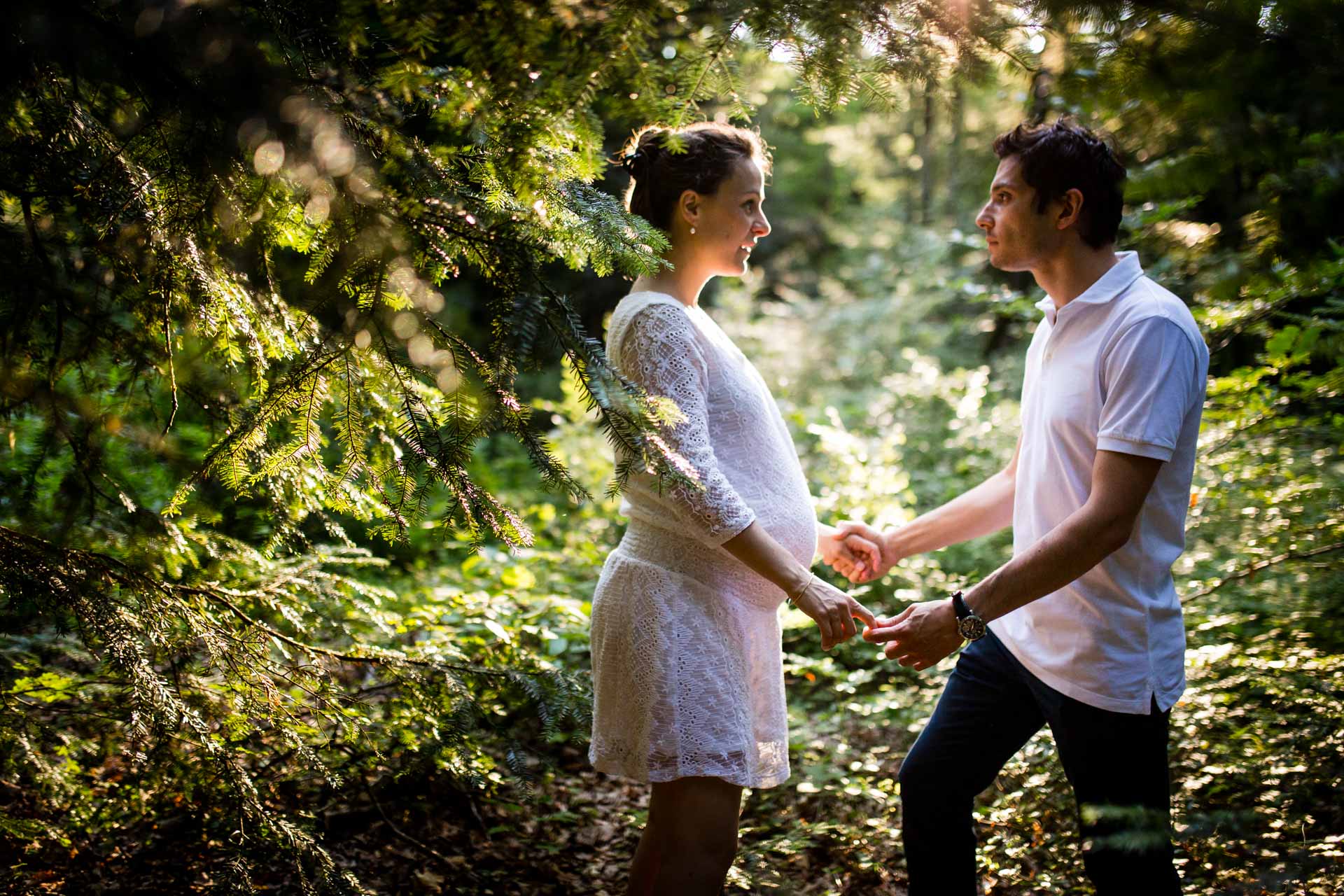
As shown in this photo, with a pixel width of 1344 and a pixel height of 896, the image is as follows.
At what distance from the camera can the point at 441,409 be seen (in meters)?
1.68

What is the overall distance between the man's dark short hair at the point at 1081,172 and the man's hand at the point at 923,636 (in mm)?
1022

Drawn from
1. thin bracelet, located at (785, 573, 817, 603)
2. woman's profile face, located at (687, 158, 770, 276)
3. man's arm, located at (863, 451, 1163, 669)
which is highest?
woman's profile face, located at (687, 158, 770, 276)

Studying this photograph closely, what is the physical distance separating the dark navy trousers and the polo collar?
0.92 m

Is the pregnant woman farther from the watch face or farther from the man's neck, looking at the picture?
the man's neck

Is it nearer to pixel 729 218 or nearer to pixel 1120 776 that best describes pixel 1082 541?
pixel 1120 776

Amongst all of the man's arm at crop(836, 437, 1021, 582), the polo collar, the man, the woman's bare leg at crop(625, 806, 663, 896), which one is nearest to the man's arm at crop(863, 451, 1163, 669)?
the man

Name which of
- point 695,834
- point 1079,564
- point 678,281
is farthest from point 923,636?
point 678,281

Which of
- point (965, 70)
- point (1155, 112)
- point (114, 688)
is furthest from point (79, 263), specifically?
point (1155, 112)

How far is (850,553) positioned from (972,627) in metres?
0.73

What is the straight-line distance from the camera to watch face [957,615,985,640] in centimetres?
212

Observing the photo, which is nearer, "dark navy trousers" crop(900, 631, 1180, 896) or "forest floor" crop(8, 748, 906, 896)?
"dark navy trousers" crop(900, 631, 1180, 896)

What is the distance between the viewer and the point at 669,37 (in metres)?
1.45

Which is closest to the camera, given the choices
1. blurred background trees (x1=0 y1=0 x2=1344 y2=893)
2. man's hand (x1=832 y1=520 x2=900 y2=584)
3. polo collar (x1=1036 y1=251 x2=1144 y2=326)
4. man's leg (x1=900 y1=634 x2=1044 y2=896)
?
blurred background trees (x1=0 y1=0 x2=1344 y2=893)

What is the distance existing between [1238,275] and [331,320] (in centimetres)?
155
